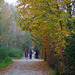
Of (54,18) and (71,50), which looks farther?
(54,18)

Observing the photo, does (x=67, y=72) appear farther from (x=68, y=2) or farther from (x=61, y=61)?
(x=68, y=2)

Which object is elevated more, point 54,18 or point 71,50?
point 54,18

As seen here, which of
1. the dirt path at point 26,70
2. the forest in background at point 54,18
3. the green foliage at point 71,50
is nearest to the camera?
the green foliage at point 71,50

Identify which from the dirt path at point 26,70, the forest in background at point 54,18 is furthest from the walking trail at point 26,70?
the forest in background at point 54,18

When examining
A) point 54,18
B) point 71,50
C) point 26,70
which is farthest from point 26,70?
point 71,50

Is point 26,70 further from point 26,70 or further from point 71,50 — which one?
point 71,50

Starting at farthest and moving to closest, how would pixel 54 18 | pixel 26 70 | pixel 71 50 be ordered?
1. pixel 26 70
2. pixel 54 18
3. pixel 71 50

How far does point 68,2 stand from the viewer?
1041 centimetres

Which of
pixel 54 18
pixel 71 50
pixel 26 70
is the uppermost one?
pixel 54 18

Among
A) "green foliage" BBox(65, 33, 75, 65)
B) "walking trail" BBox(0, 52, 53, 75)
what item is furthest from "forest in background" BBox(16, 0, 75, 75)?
"walking trail" BBox(0, 52, 53, 75)

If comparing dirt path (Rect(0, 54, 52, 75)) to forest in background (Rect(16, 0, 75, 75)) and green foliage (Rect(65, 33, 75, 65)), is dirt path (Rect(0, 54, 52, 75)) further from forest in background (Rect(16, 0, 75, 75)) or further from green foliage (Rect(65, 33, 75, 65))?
green foliage (Rect(65, 33, 75, 65))

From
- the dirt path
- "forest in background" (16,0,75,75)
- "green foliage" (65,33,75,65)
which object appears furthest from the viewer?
the dirt path

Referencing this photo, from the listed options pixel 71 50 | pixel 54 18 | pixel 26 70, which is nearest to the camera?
pixel 71 50

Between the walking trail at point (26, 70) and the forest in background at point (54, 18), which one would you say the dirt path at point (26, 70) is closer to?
the walking trail at point (26, 70)
